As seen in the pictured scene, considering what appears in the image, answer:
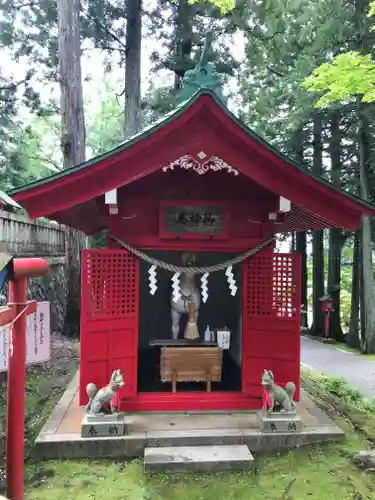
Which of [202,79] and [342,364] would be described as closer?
[202,79]

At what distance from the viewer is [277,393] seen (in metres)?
5.21

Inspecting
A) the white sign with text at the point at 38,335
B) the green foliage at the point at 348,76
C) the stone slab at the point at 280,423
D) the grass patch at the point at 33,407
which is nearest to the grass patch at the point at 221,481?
the stone slab at the point at 280,423

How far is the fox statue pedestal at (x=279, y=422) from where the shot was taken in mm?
5176

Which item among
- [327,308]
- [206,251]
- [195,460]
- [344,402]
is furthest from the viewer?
[327,308]

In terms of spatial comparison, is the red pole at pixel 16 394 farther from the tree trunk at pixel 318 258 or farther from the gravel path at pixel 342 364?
the tree trunk at pixel 318 258

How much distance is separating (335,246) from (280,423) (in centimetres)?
1294

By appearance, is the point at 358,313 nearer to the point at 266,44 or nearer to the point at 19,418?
the point at 266,44

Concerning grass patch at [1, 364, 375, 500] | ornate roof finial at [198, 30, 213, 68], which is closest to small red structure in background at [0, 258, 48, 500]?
grass patch at [1, 364, 375, 500]

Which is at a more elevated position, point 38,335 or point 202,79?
point 202,79

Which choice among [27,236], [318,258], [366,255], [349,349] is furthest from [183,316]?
[318,258]

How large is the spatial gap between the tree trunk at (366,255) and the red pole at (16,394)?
45.0 feet

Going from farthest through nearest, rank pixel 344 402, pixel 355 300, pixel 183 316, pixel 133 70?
1. pixel 355 300
2. pixel 133 70
3. pixel 183 316
4. pixel 344 402

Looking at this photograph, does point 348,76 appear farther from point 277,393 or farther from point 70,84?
point 277,393

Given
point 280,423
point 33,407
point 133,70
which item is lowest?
point 33,407
